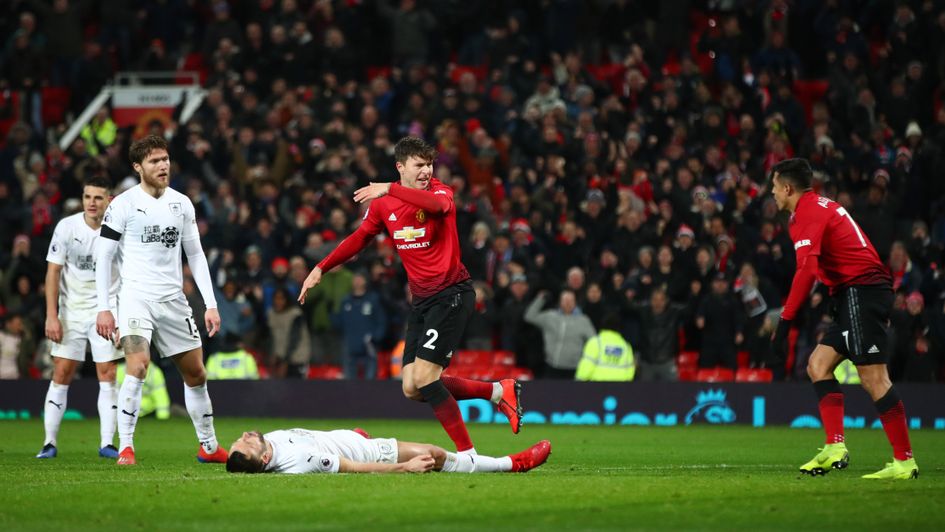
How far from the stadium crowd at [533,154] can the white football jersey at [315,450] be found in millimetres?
10846

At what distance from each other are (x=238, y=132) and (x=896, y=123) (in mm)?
11484

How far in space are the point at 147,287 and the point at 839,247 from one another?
18.5ft

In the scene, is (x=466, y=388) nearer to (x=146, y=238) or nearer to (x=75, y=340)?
(x=146, y=238)

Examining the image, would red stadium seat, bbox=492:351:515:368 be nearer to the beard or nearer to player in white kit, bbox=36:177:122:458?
player in white kit, bbox=36:177:122:458

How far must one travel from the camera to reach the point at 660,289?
21.1m

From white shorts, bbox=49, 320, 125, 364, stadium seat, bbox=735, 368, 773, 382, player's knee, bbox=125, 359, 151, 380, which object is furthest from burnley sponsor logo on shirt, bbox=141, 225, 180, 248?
stadium seat, bbox=735, 368, 773, 382

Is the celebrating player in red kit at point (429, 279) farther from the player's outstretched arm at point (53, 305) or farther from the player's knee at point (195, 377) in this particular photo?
the player's outstretched arm at point (53, 305)

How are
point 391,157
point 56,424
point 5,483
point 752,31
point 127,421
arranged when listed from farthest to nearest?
point 752,31 → point 391,157 → point 56,424 → point 127,421 → point 5,483

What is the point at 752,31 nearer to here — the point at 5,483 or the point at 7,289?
the point at 7,289

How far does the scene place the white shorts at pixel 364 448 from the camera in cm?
1069

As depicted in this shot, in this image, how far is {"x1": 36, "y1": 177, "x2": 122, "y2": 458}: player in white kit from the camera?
532 inches

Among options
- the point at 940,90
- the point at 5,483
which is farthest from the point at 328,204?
the point at 5,483

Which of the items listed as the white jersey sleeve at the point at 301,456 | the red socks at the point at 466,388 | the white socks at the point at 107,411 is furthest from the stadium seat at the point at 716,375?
the white jersey sleeve at the point at 301,456

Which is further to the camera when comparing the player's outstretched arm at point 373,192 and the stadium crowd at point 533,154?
the stadium crowd at point 533,154
